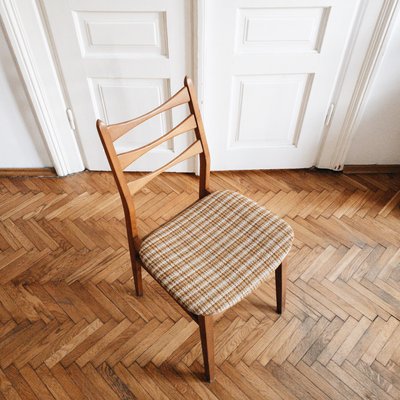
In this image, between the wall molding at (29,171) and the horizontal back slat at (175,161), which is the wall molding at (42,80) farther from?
the horizontal back slat at (175,161)

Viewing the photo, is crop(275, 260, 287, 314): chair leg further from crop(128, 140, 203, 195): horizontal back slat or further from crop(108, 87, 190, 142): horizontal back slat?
crop(108, 87, 190, 142): horizontal back slat

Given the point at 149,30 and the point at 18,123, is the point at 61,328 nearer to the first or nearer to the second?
the point at 18,123

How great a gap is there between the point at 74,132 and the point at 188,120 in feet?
2.96

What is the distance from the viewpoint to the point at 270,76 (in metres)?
1.63

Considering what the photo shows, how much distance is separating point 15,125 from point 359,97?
5.48ft

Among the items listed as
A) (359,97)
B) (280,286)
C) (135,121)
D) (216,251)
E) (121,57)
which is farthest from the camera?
(359,97)

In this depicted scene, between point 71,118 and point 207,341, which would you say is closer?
point 207,341

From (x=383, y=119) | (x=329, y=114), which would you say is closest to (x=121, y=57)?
(x=329, y=114)

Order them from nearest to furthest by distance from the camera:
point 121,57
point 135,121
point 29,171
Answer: point 135,121
point 121,57
point 29,171

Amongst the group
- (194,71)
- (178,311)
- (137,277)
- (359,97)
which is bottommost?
(178,311)

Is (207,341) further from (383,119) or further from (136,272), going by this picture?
(383,119)

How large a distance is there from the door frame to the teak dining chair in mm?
607

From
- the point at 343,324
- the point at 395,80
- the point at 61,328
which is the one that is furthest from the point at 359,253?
the point at 61,328

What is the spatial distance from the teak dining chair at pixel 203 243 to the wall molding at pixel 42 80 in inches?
30.7
